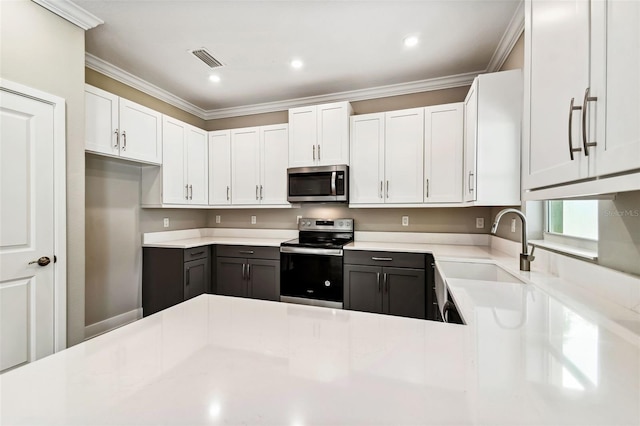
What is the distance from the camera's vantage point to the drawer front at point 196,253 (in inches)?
123

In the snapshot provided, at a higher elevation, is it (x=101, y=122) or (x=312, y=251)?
(x=101, y=122)

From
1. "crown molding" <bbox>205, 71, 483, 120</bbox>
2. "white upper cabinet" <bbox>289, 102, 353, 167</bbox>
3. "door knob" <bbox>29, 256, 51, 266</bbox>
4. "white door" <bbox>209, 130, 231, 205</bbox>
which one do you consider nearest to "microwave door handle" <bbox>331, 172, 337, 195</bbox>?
"white upper cabinet" <bbox>289, 102, 353, 167</bbox>

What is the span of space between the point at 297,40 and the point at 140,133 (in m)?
1.80

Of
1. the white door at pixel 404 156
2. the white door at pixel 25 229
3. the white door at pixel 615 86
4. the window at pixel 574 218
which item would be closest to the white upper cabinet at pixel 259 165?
the white door at pixel 404 156

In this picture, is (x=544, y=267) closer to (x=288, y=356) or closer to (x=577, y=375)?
(x=577, y=375)

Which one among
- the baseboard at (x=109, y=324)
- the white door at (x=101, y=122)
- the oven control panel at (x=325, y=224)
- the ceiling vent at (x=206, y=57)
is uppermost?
the ceiling vent at (x=206, y=57)

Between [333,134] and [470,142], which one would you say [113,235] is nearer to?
[333,134]

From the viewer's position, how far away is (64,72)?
2.05 m

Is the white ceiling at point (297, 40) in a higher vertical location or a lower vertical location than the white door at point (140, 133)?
higher

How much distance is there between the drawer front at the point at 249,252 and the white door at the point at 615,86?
282 cm

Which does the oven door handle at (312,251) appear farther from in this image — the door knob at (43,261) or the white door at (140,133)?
the door knob at (43,261)

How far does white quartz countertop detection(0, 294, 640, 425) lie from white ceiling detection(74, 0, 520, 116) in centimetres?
216

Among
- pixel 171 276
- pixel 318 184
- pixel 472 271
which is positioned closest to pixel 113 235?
pixel 171 276

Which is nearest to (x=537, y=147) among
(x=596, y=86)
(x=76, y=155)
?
(x=596, y=86)
